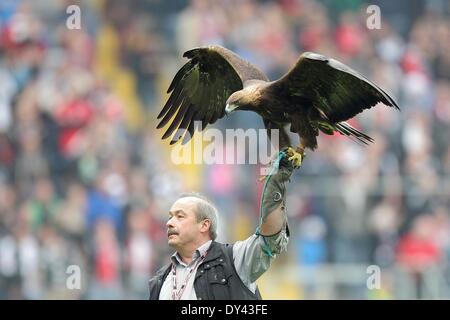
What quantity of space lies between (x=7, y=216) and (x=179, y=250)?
6.20 meters

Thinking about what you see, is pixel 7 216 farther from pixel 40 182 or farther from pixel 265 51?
pixel 265 51

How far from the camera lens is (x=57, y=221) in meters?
11.3

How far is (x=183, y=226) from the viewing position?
17.6 ft

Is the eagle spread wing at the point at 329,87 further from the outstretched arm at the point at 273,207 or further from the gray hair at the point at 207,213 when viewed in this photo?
the gray hair at the point at 207,213

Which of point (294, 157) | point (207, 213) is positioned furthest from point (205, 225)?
point (294, 157)

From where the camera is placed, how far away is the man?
17.0 ft

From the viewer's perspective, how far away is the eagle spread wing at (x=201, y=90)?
6633mm

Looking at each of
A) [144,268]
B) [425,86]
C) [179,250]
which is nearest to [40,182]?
A: [144,268]

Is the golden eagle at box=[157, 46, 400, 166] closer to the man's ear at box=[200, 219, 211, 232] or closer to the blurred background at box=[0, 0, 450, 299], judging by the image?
the man's ear at box=[200, 219, 211, 232]

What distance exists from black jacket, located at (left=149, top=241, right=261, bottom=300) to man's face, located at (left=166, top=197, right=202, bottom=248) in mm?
120

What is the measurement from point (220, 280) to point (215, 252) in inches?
6.3

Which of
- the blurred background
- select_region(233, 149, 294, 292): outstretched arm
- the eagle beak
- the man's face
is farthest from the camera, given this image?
the blurred background

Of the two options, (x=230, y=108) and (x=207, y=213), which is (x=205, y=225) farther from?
(x=230, y=108)

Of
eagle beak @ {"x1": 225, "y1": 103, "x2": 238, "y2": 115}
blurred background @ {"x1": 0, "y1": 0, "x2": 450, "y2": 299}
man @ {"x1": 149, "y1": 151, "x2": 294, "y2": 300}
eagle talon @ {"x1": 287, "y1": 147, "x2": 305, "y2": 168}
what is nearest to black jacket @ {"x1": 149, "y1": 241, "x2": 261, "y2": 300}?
man @ {"x1": 149, "y1": 151, "x2": 294, "y2": 300}
